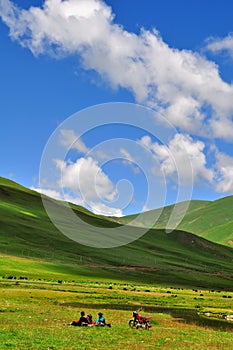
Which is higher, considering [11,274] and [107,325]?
[11,274]

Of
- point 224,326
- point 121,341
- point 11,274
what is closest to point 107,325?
point 121,341

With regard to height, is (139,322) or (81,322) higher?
(139,322)

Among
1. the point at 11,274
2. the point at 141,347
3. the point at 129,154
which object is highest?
the point at 129,154

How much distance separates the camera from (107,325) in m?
43.4

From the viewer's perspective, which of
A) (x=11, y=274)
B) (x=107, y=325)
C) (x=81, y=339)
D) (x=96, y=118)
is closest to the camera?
(x=81, y=339)

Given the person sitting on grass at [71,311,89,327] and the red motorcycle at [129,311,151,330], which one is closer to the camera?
the person sitting on grass at [71,311,89,327]

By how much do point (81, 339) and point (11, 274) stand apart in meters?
101

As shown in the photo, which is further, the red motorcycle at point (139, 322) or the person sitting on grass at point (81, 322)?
the red motorcycle at point (139, 322)

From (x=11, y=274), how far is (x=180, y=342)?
101400 mm

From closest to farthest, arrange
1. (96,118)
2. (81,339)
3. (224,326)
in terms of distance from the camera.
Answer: (81,339) < (224,326) < (96,118)

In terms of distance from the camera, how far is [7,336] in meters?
32.5

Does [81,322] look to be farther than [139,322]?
No

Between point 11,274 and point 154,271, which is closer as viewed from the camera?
point 11,274

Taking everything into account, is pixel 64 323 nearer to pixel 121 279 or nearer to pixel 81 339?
pixel 81 339
